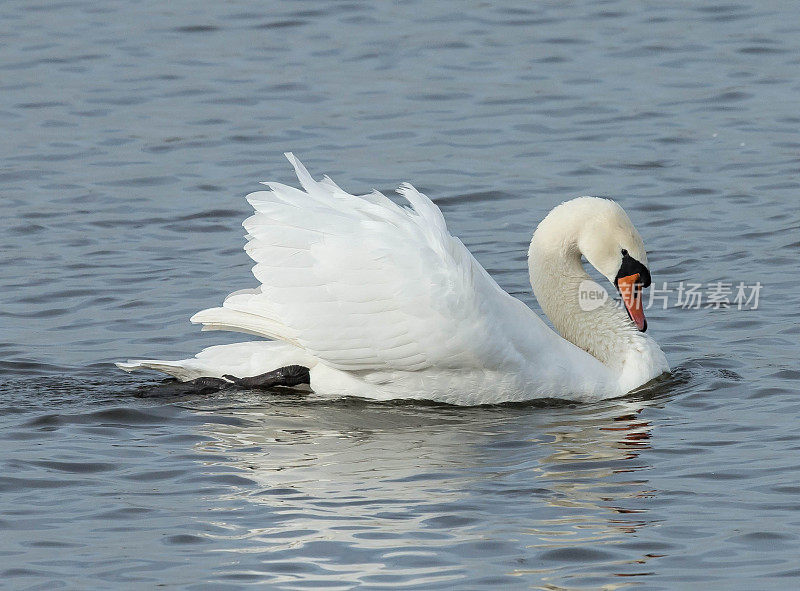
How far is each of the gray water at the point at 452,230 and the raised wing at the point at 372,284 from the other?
39 centimetres

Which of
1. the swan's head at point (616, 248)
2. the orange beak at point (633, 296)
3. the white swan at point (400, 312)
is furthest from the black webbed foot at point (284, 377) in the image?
the orange beak at point (633, 296)

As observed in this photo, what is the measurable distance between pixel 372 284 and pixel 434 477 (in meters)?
1.36

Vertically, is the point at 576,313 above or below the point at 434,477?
above

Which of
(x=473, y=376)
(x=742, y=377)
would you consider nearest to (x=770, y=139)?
(x=742, y=377)

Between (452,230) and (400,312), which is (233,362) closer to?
(400,312)

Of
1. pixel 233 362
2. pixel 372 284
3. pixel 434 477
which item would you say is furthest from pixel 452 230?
pixel 434 477

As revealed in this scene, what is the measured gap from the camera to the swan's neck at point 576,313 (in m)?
9.96

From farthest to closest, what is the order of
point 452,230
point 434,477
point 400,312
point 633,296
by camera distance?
point 452,230, point 633,296, point 400,312, point 434,477

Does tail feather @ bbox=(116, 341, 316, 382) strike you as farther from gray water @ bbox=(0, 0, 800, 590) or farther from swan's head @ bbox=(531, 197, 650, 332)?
swan's head @ bbox=(531, 197, 650, 332)

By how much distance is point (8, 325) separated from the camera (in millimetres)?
10930

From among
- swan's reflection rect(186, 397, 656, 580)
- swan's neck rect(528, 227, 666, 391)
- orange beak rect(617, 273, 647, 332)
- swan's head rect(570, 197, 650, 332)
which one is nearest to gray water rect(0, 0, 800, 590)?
swan's reflection rect(186, 397, 656, 580)

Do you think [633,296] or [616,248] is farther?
[633,296]

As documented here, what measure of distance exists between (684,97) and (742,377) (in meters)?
6.60

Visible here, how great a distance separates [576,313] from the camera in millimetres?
10180
